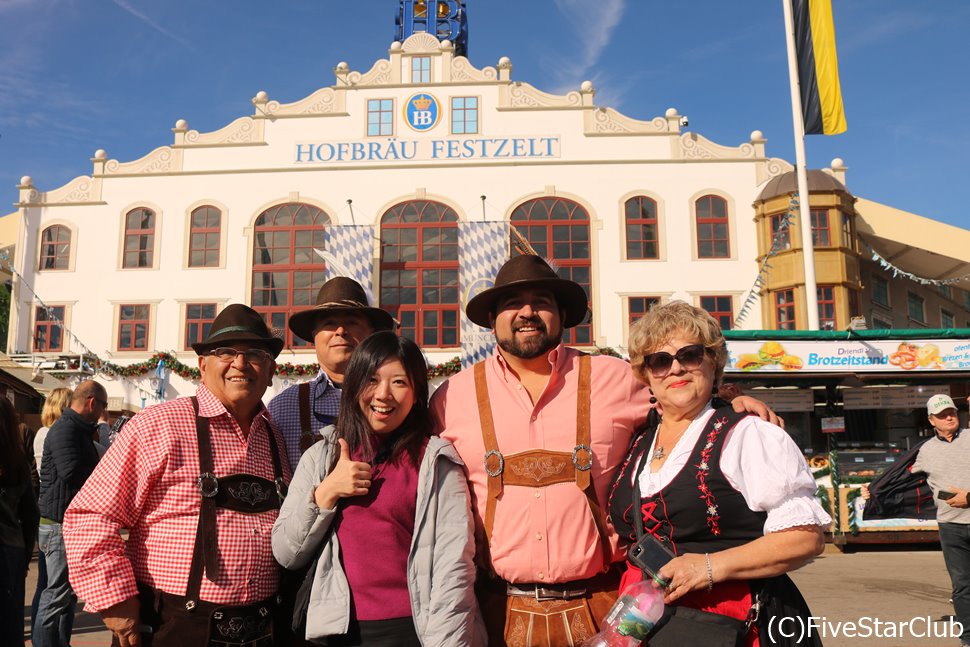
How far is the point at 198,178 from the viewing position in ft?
77.4

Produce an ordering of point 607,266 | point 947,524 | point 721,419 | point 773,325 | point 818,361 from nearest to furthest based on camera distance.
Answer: point 721,419, point 947,524, point 818,361, point 773,325, point 607,266

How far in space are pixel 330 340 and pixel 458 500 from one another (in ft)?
4.87

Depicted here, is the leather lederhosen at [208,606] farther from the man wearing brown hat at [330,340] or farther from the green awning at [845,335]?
the green awning at [845,335]

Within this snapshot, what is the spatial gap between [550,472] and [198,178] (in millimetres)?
23229

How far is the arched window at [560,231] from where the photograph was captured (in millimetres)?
22594

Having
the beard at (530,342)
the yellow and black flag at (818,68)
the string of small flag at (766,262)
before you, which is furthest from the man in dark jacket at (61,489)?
the string of small flag at (766,262)

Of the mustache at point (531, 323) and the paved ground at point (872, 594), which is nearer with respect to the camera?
the mustache at point (531, 323)

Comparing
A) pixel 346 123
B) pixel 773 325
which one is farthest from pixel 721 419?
pixel 346 123

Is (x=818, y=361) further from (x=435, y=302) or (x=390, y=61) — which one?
(x=390, y=61)

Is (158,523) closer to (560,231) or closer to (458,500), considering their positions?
(458,500)

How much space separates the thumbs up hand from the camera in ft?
8.55

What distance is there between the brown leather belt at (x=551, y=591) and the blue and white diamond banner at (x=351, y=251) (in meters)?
19.3

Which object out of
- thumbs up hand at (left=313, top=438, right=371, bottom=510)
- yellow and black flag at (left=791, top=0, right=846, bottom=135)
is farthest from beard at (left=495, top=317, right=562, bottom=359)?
yellow and black flag at (left=791, top=0, right=846, bottom=135)

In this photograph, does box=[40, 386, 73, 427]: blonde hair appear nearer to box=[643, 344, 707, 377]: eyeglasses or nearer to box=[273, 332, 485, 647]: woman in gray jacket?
box=[273, 332, 485, 647]: woman in gray jacket
